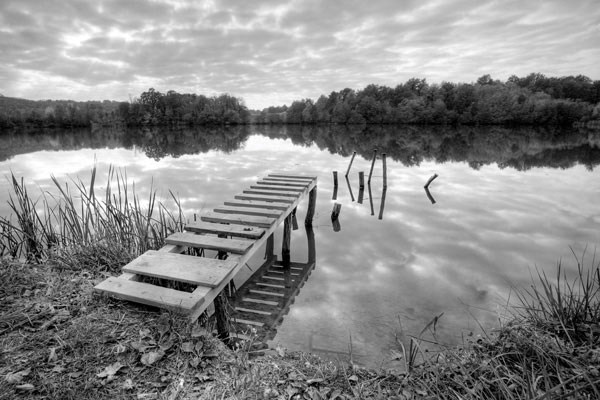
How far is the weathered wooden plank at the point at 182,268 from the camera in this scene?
4102 mm

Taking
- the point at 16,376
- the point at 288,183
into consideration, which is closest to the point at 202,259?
the point at 16,376

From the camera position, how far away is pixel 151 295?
12.2ft

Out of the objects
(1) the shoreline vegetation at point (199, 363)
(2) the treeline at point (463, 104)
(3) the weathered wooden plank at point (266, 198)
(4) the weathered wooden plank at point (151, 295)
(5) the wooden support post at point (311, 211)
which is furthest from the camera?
(2) the treeline at point (463, 104)

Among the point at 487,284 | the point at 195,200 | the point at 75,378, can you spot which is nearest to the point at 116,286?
the point at 75,378

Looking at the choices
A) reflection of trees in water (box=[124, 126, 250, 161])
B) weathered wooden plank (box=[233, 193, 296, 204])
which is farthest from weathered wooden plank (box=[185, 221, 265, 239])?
reflection of trees in water (box=[124, 126, 250, 161])

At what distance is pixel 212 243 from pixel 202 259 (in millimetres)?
596

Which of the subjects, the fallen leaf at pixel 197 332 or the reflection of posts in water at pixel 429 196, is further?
the reflection of posts in water at pixel 429 196

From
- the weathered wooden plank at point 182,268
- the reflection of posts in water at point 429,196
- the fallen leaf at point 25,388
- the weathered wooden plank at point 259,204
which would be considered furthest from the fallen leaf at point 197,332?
the reflection of posts in water at point 429,196

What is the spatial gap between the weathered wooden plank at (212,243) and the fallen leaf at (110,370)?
237 centimetres

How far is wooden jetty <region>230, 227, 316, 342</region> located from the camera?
5371 millimetres

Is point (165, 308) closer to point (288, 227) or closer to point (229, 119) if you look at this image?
point (288, 227)

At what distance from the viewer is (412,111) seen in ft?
275

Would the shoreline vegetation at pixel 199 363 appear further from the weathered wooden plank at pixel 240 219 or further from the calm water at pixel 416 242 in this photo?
the weathered wooden plank at pixel 240 219

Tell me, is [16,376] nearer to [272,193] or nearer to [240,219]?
[240,219]
